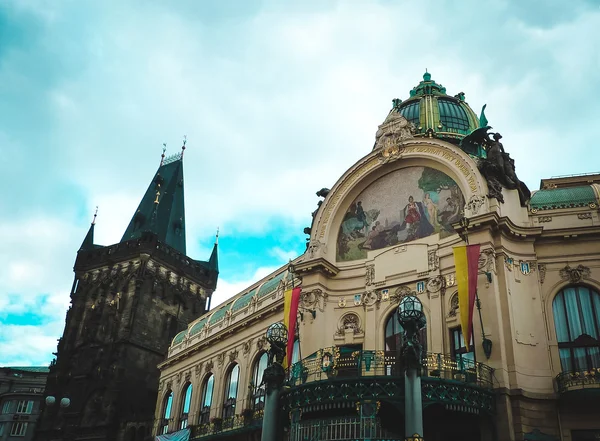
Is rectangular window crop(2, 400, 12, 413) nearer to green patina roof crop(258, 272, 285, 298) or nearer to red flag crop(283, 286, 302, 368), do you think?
green patina roof crop(258, 272, 285, 298)

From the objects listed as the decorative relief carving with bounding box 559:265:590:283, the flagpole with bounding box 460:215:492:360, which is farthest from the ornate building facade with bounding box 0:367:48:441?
the decorative relief carving with bounding box 559:265:590:283

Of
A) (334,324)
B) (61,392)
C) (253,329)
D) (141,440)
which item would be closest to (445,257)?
(334,324)

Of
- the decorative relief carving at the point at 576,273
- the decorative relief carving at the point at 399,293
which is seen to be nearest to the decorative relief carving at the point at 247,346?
the decorative relief carving at the point at 399,293

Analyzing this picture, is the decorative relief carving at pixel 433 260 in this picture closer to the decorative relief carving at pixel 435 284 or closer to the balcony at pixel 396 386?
the decorative relief carving at pixel 435 284

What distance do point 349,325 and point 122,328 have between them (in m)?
34.8

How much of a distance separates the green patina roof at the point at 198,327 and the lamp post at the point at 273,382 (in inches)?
809

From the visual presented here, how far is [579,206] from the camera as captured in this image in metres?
25.8

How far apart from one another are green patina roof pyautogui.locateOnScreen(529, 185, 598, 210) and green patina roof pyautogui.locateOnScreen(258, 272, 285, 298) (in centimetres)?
1547

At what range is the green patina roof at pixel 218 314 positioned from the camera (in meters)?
41.7

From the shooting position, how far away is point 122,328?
188 feet

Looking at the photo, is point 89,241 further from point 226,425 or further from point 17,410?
point 226,425

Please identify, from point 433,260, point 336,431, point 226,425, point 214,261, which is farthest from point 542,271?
point 214,261

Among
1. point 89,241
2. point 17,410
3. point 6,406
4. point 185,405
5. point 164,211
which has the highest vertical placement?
point 164,211

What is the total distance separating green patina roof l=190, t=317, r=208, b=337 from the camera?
1739 inches
